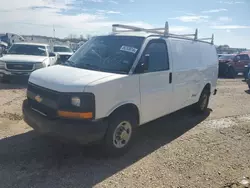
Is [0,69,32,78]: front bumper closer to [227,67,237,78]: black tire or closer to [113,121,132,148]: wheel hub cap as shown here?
[113,121,132,148]: wheel hub cap

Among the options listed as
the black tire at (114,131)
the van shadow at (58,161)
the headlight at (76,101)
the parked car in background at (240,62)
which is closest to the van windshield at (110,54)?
the black tire at (114,131)

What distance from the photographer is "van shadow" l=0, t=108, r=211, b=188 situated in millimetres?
3174

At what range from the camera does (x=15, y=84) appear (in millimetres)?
9508

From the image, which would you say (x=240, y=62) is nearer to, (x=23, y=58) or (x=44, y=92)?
(x=23, y=58)

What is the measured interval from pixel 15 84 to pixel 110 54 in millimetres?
6875

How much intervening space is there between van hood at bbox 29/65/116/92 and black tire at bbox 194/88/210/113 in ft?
12.3

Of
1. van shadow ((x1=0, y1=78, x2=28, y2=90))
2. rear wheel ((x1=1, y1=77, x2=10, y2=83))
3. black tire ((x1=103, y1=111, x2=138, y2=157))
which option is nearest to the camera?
black tire ((x1=103, y1=111, x2=138, y2=157))

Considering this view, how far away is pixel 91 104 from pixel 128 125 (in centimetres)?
97

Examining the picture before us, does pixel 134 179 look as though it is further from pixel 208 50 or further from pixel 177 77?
pixel 208 50

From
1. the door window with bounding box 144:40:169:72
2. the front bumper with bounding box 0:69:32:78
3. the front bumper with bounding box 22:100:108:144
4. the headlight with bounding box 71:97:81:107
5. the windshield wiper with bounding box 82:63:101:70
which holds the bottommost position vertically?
the front bumper with bounding box 22:100:108:144

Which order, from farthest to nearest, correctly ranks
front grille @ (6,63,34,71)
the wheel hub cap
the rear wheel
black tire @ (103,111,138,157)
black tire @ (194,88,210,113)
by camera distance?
the rear wheel → front grille @ (6,63,34,71) → black tire @ (194,88,210,113) → the wheel hub cap → black tire @ (103,111,138,157)

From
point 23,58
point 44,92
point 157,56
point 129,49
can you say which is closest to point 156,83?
point 157,56

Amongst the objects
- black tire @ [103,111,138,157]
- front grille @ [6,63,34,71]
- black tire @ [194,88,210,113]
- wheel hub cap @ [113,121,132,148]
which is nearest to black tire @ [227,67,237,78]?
black tire @ [194,88,210,113]

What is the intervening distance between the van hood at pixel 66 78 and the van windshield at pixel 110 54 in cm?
24
